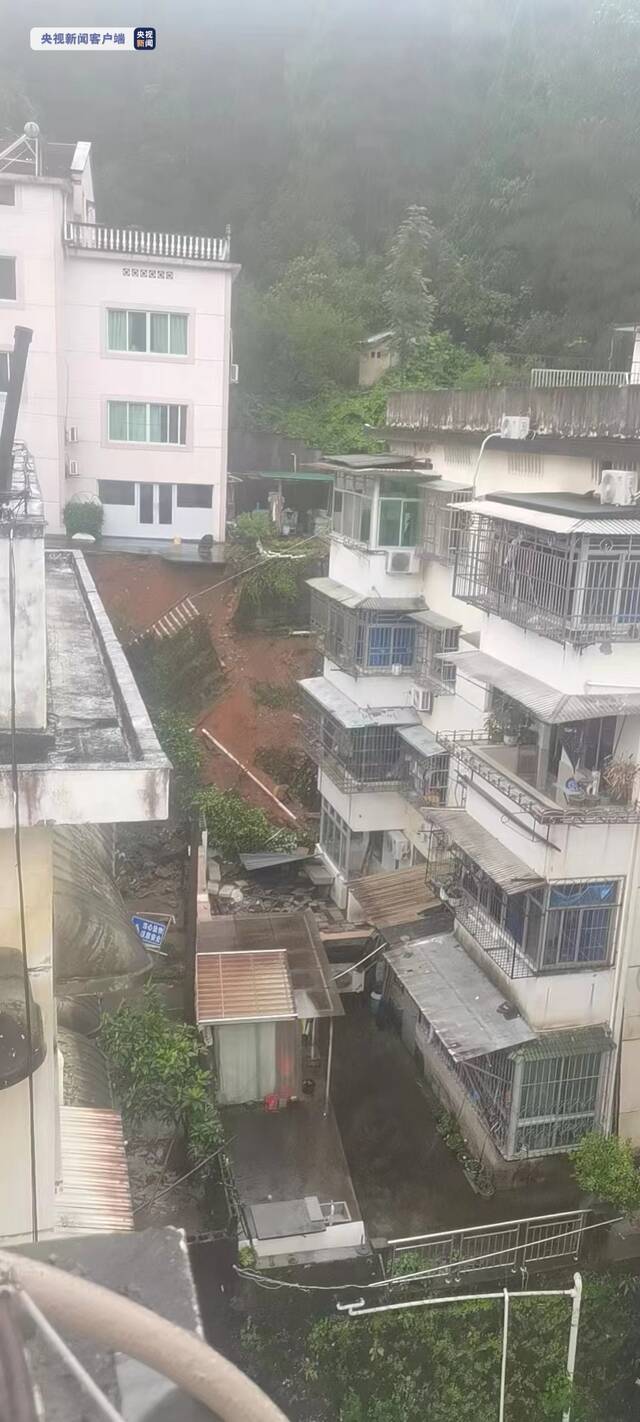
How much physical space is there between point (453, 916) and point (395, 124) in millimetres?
38315

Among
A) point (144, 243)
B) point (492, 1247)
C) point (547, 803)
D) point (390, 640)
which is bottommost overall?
point (492, 1247)

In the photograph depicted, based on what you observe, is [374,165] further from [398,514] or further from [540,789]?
[540,789]

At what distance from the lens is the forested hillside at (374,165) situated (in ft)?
114

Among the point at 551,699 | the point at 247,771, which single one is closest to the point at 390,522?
the point at 551,699

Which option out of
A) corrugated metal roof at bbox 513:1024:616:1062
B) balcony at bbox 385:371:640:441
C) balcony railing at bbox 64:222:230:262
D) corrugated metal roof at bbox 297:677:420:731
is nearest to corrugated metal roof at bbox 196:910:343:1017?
corrugated metal roof at bbox 513:1024:616:1062

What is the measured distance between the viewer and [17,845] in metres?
4.94

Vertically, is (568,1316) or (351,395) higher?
(351,395)

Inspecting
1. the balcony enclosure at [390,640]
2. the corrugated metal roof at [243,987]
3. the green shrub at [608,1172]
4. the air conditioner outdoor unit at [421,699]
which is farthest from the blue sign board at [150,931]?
the green shrub at [608,1172]

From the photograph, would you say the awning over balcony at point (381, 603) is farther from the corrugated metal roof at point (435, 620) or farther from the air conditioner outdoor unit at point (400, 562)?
the air conditioner outdoor unit at point (400, 562)

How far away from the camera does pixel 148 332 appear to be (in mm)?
25391

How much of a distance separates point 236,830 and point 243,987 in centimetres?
597

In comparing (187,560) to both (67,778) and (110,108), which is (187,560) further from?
(110,108)

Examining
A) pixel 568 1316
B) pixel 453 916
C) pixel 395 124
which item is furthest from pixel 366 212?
pixel 568 1316

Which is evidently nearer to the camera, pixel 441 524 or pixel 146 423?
pixel 441 524
